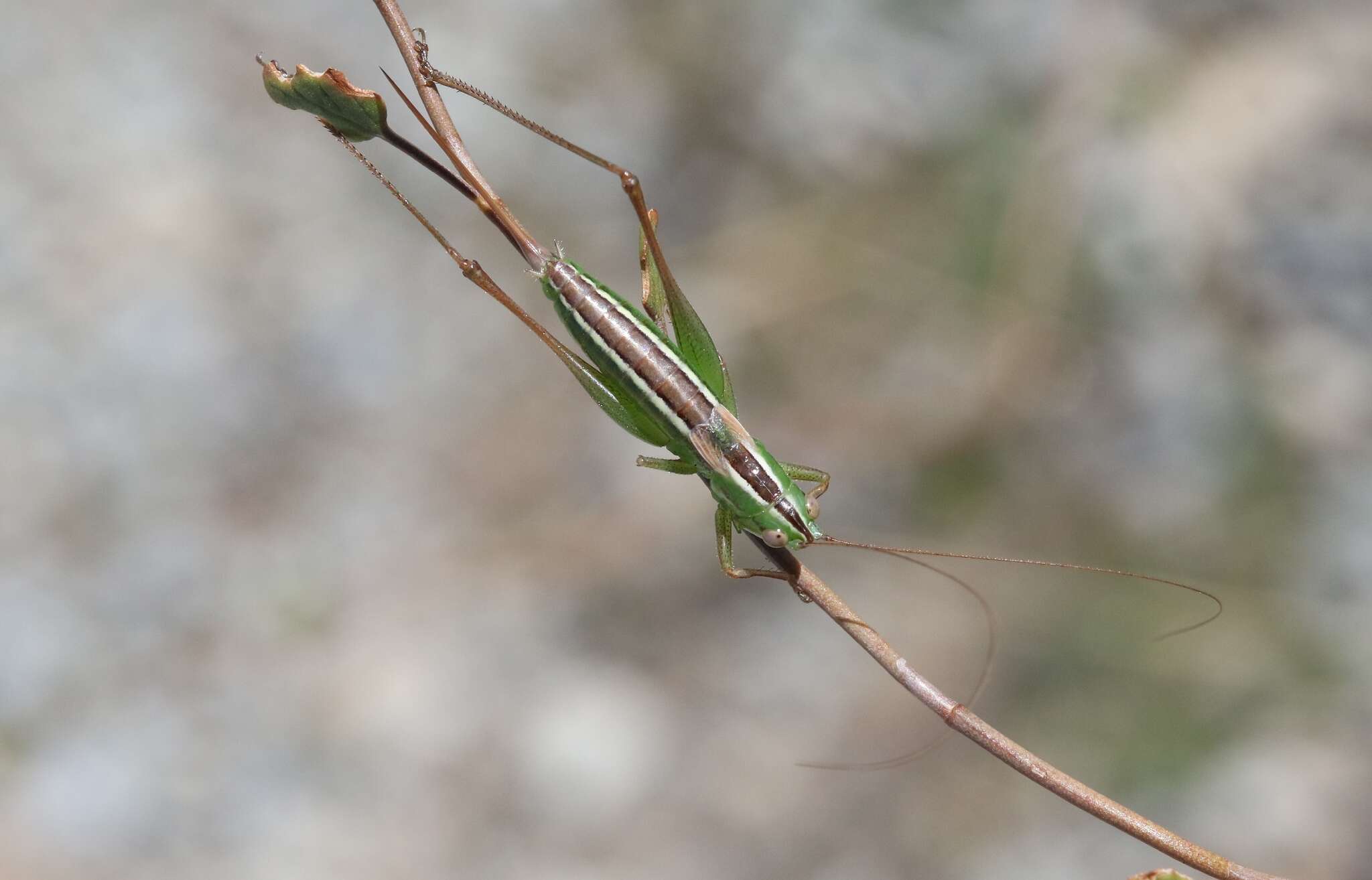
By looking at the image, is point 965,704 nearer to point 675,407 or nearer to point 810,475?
point 810,475

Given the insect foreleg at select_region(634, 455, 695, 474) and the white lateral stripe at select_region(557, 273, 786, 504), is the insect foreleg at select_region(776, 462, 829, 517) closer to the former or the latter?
the white lateral stripe at select_region(557, 273, 786, 504)

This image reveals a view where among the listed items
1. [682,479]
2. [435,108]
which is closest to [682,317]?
[435,108]

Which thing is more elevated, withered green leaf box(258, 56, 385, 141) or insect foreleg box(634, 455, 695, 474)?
withered green leaf box(258, 56, 385, 141)

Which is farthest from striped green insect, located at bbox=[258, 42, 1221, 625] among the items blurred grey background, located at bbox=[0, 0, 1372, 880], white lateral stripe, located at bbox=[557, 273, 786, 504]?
blurred grey background, located at bbox=[0, 0, 1372, 880]

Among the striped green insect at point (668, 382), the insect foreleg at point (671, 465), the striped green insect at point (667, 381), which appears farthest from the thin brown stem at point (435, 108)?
the insect foreleg at point (671, 465)

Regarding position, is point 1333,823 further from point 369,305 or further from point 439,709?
point 369,305

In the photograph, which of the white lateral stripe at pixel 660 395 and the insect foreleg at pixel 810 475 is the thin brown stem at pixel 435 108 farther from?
the insect foreleg at pixel 810 475

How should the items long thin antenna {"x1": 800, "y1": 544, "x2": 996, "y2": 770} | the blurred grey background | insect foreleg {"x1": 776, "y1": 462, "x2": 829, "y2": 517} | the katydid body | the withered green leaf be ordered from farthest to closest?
1. the blurred grey background
2. insect foreleg {"x1": 776, "y1": 462, "x2": 829, "y2": 517}
3. the katydid body
4. long thin antenna {"x1": 800, "y1": 544, "x2": 996, "y2": 770}
5. the withered green leaf
